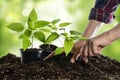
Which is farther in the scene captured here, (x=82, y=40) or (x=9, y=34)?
(x=9, y=34)

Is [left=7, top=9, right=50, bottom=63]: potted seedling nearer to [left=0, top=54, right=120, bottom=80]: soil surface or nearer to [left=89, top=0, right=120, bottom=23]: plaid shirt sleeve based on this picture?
[left=0, top=54, right=120, bottom=80]: soil surface

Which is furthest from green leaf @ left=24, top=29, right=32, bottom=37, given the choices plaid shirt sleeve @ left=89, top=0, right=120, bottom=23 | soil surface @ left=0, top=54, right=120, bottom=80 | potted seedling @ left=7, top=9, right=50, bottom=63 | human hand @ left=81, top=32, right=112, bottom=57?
plaid shirt sleeve @ left=89, top=0, right=120, bottom=23

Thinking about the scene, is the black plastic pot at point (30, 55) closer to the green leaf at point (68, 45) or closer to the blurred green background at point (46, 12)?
the green leaf at point (68, 45)

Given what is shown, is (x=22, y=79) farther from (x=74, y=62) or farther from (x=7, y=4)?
(x=7, y=4)

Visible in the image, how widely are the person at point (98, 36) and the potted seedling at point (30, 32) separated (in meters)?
0.15

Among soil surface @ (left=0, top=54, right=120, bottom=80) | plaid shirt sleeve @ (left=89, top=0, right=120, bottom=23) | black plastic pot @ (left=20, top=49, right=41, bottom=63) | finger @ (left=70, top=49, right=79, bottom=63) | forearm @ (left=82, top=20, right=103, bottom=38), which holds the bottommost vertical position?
soil surface @ (left=0, top=54, right=120, bottom=80)

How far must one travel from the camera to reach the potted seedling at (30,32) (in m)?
1.26

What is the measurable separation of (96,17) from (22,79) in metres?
0.53

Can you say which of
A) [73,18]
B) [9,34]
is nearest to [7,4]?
[9,34]

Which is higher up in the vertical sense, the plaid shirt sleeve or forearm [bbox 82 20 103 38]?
the plaid shirt sleeve

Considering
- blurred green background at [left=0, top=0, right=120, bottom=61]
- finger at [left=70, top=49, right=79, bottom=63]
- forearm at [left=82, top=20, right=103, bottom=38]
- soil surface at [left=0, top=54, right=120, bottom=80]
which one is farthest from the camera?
blurred green background at [left=0, top=0, right=120, bottom=61]

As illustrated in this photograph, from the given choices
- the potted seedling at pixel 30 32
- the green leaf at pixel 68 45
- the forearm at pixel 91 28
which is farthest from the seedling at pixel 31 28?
the forearm at pixel 91 28

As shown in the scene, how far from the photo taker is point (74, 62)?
1.34 metres

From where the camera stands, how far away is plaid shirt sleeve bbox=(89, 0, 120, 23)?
1513 mm
